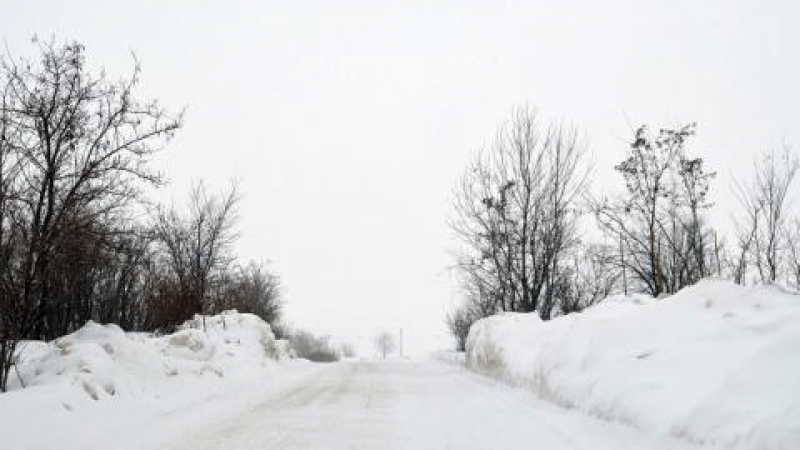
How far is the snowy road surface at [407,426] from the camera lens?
6.26m

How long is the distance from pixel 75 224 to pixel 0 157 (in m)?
1.37

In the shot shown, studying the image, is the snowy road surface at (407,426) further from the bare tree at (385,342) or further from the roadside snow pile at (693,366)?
the bare tree at (385,342)

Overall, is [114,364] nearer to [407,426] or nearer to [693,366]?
[407,426]

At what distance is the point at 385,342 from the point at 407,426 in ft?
504

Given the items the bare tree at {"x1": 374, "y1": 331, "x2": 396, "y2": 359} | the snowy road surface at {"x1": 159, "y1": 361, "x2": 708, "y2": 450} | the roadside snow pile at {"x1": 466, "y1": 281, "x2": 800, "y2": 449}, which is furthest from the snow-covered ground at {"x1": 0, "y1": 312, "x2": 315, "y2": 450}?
the bare tree at {"x1": 374, "y1": 331, "x2": 396, "y2": 359}

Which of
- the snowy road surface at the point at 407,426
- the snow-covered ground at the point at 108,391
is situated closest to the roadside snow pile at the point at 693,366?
the snowy road surface at the point at 407,426

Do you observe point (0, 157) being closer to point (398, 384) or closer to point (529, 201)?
point (398, 384)

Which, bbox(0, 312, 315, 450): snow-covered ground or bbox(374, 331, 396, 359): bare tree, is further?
bbox(374, 331, 396, 359): bare tree

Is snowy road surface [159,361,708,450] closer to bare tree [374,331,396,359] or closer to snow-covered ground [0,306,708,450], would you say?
snow-covered ground [0,306,708,450]

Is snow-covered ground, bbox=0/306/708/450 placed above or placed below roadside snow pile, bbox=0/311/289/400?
below

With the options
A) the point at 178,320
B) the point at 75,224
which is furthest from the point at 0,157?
the point at 178,320

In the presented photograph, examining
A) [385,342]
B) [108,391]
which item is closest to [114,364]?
[108,391]

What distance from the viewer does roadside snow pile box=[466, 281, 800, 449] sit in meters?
5.19

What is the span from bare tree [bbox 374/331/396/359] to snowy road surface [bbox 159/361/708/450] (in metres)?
149
